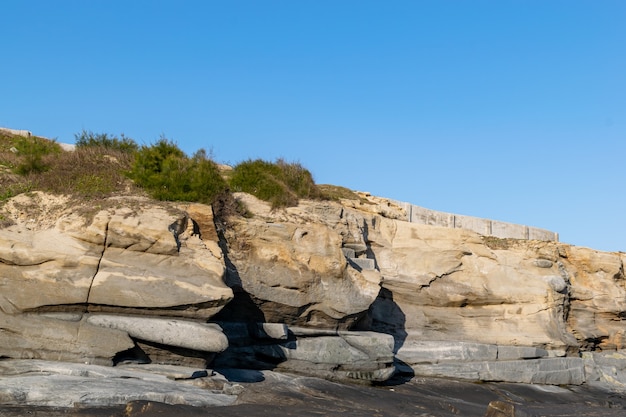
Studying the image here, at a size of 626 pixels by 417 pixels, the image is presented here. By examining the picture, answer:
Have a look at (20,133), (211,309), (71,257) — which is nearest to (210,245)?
(211,309)

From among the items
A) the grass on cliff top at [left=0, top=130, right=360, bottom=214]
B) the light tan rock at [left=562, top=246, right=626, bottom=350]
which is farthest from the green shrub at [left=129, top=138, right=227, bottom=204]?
the light tan rock at [left=562, top=246, right=626, bottom=350]

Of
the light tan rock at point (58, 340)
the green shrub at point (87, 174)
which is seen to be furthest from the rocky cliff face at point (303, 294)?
the green shrub at point (87, 174)

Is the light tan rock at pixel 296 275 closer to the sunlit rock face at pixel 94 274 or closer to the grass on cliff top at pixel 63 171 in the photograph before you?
the sunlit rock face at pixel 94 274

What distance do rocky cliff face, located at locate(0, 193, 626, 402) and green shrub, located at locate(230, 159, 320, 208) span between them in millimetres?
464

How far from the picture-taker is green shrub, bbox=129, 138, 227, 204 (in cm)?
1659

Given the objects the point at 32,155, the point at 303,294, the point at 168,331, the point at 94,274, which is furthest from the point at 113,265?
the point at 303,294

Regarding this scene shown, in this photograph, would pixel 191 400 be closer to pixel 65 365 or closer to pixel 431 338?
pixel 65 365

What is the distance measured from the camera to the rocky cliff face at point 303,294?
1323 centimetres

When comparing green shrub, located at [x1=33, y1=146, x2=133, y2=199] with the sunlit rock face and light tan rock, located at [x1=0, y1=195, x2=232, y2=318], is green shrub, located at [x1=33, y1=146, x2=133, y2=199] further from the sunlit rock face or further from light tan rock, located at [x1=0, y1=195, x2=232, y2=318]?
light tan rock, located at [x1=0, y1=195, x2=232, y2=318]

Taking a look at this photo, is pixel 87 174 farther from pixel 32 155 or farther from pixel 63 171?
pixel 32 155

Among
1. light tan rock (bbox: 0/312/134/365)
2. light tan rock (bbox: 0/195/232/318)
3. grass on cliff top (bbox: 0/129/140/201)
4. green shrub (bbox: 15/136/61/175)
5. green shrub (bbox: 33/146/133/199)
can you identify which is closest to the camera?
light tan rock (bbox: 0/312/134/365)

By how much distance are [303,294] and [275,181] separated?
3844 mm

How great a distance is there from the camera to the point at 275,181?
1930cm

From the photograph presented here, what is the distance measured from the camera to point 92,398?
11.0 m
